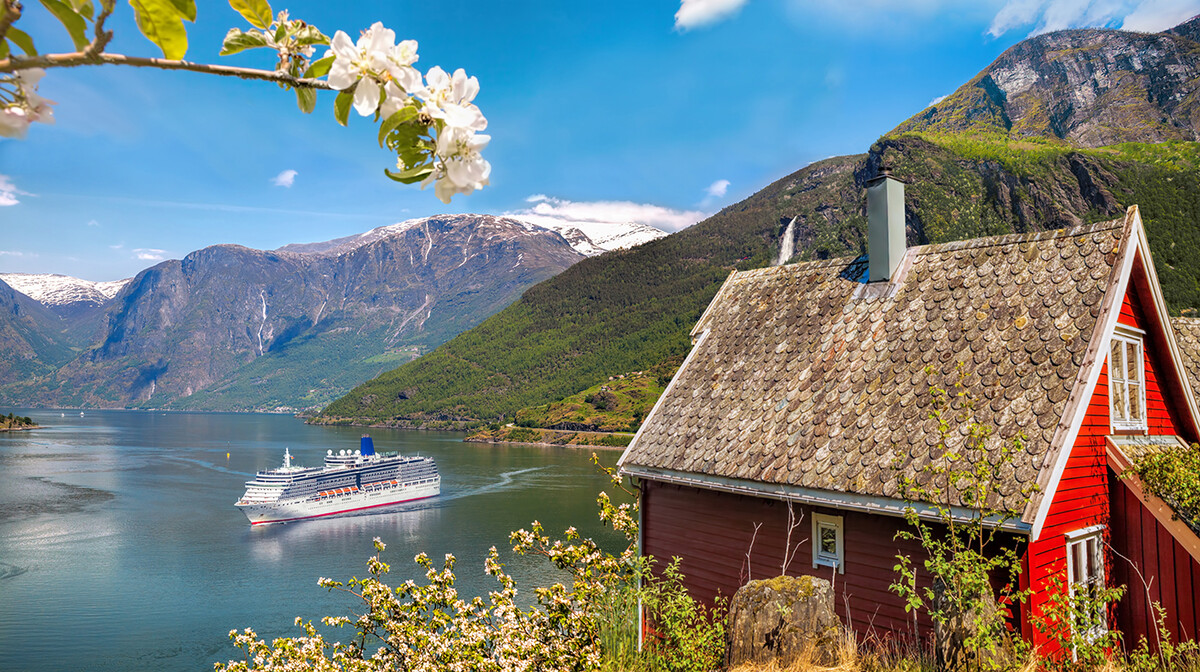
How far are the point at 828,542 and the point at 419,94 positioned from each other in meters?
7.34

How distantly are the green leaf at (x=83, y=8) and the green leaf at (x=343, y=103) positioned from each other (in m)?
0.45

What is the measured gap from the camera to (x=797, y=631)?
4.62 m

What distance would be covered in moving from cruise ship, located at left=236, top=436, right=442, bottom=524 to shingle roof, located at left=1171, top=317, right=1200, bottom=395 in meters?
49.0

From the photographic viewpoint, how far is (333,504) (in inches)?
2056

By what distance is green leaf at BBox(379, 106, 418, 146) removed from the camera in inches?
51.5

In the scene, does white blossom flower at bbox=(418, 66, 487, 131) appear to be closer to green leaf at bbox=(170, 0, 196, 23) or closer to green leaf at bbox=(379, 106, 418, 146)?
green leaf at bbox=(379, 106, 418, 146)

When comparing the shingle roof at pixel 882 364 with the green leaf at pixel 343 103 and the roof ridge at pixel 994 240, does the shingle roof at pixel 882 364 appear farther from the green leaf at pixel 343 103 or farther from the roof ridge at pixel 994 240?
the green leaf at pixel 343 103

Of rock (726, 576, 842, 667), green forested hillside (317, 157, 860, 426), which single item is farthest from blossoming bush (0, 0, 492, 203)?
green forested hillside (317, 157, 860, 426)

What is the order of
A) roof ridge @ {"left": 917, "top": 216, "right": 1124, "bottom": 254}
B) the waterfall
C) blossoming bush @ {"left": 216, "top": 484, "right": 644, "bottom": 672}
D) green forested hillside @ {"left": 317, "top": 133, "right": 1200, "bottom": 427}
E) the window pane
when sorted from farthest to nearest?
the waterfall
green forested hillside @ {"left": 317, "top": 133, "right": 1200, "bottom": 427}
the window pane
roof ridge @ {"left": 917, "top": 216, "right": 1124, "bottom": 254}
blossoming bush @ {"left": 216, "top": 484, "right": 644, "bottom": 672}

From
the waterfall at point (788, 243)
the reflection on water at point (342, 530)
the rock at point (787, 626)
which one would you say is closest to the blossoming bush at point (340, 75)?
the rock at point (787, 626)

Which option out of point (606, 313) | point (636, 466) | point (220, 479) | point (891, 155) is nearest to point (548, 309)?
point (606, 313)

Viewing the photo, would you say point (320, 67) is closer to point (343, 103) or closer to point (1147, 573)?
point (343, 103)

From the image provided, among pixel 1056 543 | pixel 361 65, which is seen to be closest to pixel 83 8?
pixel 361 65

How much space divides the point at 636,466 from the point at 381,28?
841cm
